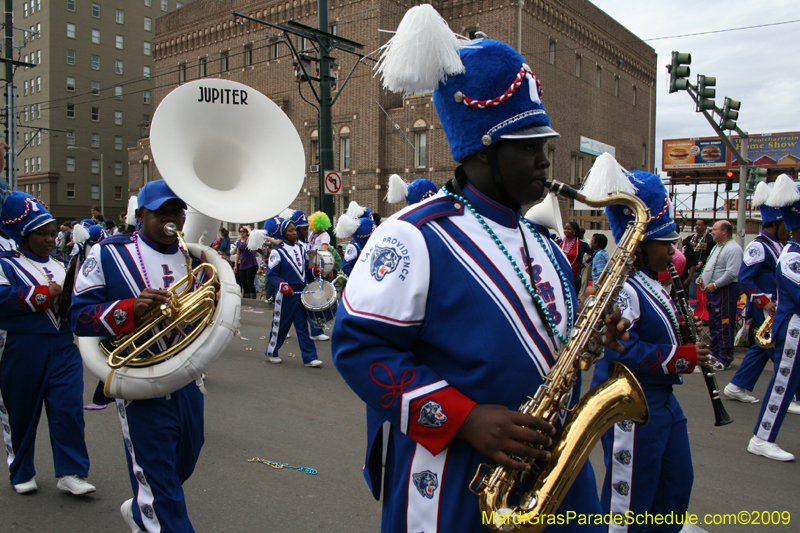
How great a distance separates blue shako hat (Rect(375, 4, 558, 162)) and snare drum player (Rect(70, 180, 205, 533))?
A: 183 centimetres

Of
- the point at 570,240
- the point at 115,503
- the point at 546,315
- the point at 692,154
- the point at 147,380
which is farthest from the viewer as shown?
the point at 692,154

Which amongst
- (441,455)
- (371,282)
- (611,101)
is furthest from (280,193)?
(611,101)

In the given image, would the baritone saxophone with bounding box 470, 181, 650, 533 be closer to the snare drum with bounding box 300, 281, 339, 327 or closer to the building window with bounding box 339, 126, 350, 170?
the snare drum with bounding box 300, 281, 339, 327

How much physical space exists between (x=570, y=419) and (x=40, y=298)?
3756 mm

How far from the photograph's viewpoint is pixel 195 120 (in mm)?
3213

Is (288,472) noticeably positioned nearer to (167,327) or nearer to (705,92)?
(167,327)

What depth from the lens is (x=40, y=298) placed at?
4074 mm

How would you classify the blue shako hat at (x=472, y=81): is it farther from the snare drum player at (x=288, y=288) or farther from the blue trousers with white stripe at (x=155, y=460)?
the snare drum player at (x=288, y=288)

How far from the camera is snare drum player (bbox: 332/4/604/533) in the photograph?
1.62m

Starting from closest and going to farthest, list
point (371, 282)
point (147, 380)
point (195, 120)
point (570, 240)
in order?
point (371, 282), point (147, 380), point (195, 120), point (570, 240)

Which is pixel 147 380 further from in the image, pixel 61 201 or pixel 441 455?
pixel 61 201

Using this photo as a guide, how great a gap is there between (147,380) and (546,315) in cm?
195

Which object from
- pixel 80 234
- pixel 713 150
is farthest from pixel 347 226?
pixel 713 150

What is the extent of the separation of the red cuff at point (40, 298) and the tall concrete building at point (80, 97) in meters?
53.6
